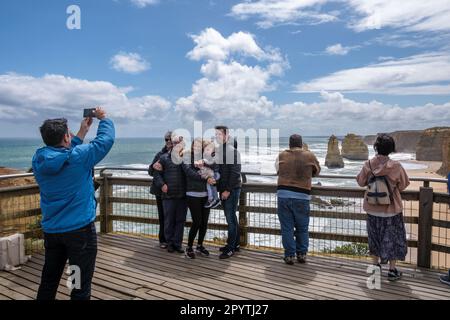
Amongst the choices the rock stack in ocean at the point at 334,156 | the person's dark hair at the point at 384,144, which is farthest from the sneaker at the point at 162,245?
the rock stack in ocean at the point at 334,156

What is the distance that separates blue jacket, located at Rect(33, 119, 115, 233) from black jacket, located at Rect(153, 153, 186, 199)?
2.08m

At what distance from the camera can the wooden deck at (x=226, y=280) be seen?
353 centimetres

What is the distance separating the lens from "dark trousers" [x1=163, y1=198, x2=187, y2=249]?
4.81m

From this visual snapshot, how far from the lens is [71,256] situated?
102 inches

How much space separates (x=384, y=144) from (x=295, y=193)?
1174 millimetres

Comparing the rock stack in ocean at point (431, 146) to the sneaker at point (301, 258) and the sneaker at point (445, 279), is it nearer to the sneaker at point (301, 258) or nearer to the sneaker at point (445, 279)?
the sneaker at point (445, 279)

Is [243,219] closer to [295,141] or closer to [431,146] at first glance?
[295,141]

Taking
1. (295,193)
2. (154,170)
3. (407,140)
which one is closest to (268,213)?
(295,193)

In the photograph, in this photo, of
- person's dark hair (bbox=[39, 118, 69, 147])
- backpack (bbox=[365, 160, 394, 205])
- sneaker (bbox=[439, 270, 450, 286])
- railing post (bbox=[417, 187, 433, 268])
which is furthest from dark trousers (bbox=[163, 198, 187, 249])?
sneaker (bbox=[439, 270, 450, 286])

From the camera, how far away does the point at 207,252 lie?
472cm

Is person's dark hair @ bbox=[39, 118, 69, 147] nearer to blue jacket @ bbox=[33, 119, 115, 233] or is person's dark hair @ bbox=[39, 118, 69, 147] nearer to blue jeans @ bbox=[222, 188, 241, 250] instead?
blue jacket @ bbox=[33, 119, 115, 233]

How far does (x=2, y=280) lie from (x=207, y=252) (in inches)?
92.1
